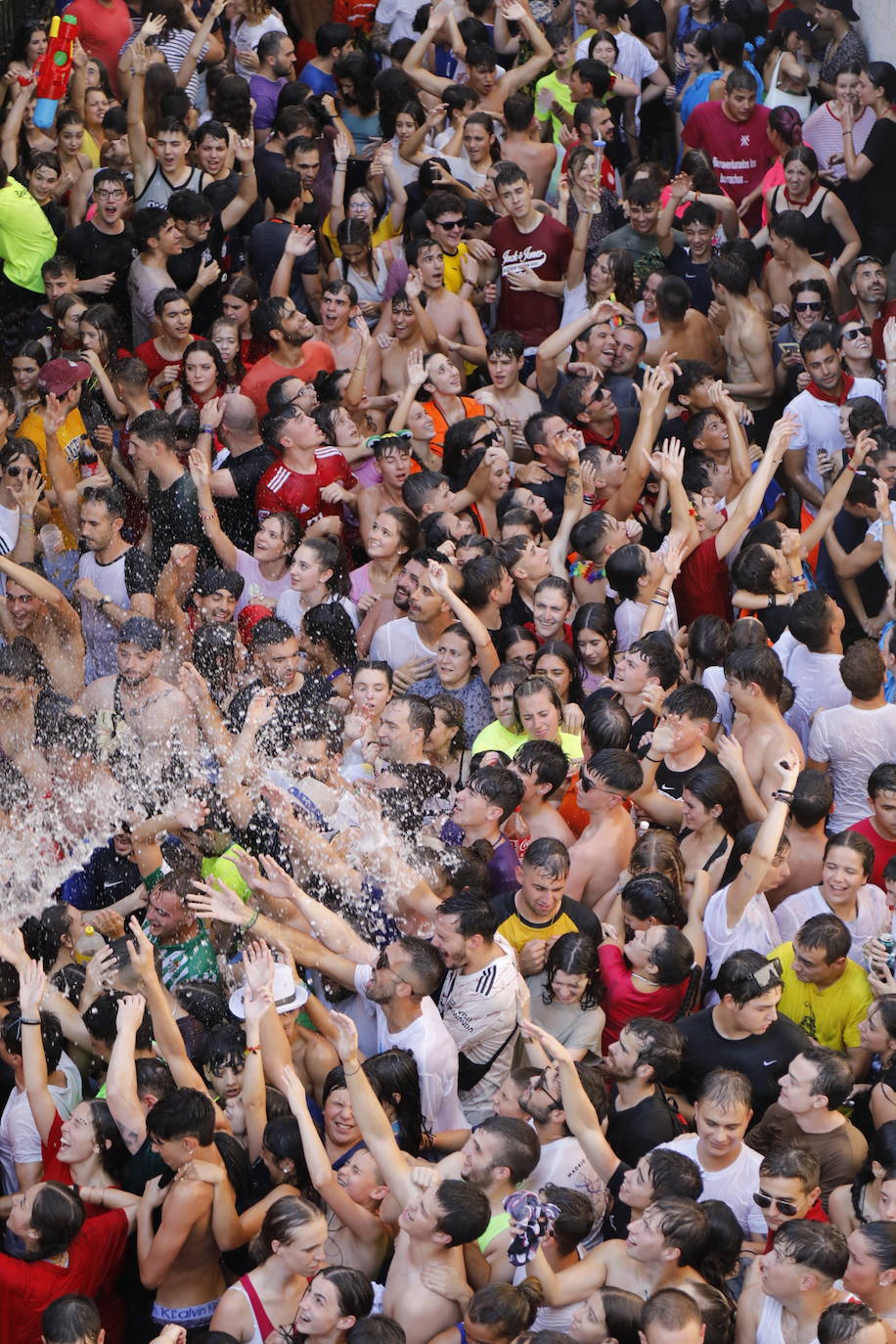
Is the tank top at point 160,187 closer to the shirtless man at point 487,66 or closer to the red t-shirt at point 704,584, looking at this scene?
the shirtless man at point 487,66

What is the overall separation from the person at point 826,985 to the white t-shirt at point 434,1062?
43.8 inches

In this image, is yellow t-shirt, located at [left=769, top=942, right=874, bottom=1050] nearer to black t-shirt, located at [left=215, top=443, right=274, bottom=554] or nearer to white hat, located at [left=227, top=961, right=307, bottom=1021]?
white hat, located at [left=227, top=961, right=307, bottom=1021]

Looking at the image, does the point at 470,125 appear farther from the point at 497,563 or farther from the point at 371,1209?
the point at 371,1209

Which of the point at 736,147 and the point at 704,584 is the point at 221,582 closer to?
the point at 704,584

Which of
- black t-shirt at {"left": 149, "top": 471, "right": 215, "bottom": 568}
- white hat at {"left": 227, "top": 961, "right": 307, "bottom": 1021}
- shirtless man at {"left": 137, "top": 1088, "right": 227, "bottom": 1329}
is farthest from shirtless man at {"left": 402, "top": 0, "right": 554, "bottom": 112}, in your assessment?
shirtless man at {"left": 137, "top": 1088, "right": 227, "bottom": 1329}

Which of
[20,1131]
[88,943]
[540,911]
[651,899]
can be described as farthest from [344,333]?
[20,1131]

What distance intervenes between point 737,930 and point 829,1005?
0.40 metres

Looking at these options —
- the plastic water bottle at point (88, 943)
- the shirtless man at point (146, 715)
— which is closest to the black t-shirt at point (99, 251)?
the shirtless man at point (146, 715)

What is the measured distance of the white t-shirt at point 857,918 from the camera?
6.30 meters

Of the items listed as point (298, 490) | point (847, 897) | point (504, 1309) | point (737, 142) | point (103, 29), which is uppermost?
point (103, 29)

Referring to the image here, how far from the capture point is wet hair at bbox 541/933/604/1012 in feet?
19.7

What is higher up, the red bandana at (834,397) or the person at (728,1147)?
the person at (728,1147)

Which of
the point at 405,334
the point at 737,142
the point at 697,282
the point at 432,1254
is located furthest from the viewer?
the point at 737,142

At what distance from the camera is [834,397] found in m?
9.04
